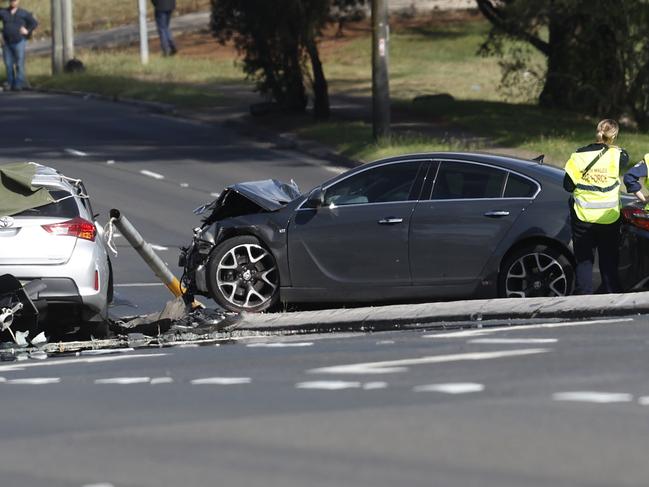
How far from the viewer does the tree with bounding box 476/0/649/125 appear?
28.8 m

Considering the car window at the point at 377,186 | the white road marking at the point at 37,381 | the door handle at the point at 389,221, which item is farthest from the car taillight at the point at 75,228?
the door handle at the point at 389,221

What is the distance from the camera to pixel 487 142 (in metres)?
28.8

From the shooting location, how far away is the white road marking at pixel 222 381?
33.6 feet

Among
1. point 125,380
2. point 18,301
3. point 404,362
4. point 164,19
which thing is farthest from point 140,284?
point 164,19

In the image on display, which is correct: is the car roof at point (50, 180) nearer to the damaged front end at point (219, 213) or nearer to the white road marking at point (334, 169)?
the damaged front end at point (219, 213)

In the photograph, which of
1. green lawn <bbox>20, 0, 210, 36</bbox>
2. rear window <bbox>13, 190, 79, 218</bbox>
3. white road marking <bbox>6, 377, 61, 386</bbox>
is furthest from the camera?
green lawn <bbox>20, 0, 210, 36</bbox>

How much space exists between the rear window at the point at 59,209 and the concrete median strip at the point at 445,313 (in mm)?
1741

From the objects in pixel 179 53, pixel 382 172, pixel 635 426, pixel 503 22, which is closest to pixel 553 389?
pixel 635 426

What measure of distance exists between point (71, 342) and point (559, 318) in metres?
4.05

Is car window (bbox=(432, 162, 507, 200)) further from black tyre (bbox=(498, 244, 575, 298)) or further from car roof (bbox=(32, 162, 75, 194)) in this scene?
car roof (bbox=(32, 162, 75, 194))

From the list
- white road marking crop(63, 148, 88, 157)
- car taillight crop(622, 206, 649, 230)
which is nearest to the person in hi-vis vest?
car taillight crop(622, 206, 649, 230)

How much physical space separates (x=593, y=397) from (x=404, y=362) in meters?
1.91

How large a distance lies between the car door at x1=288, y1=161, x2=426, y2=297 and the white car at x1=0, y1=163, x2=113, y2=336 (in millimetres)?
1918

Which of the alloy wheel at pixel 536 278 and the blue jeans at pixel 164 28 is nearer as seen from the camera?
the alloy wheel at pixel 536 278
